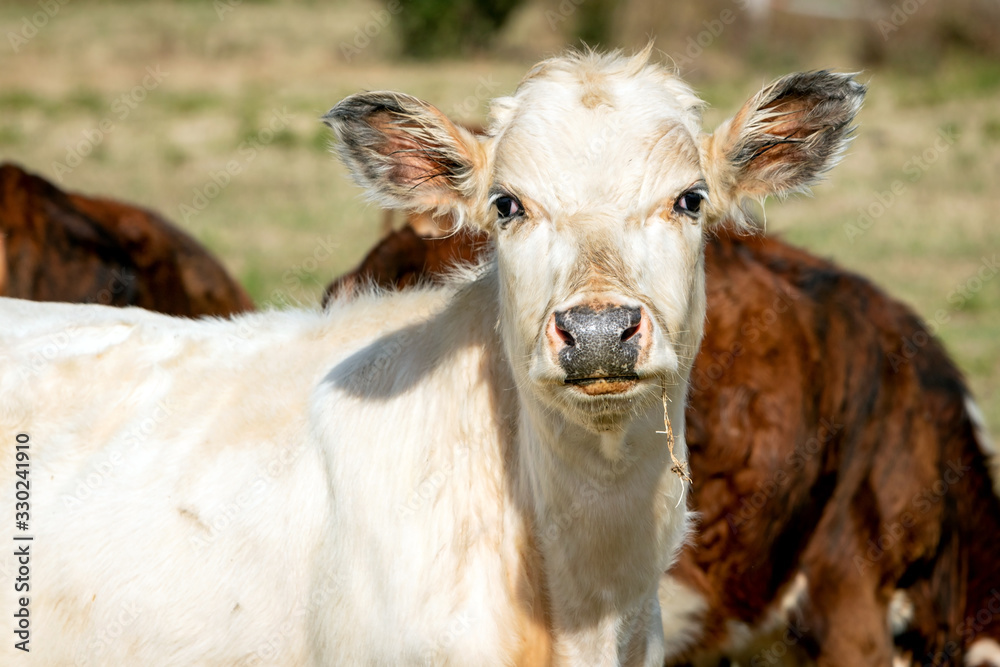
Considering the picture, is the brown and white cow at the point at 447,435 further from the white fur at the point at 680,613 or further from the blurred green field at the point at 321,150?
the blurred green field at the point at 321,150

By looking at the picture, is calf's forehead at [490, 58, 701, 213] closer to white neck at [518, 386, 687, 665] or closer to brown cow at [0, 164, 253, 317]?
white neck at [518, 386, 687, 665]

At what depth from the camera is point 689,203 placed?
3131 millimetres

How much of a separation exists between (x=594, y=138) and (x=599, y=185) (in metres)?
0.16

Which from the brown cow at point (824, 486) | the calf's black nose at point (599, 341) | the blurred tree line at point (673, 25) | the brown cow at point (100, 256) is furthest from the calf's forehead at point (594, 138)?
the blurred tree line at point (673, 25)

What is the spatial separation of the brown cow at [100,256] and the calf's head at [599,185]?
12.5 ft

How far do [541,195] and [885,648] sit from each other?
291cm

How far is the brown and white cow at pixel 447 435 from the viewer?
295 centimetres

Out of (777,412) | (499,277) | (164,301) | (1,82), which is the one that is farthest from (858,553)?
(1,82)

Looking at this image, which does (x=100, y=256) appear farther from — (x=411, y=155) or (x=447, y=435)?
(x=447, y=435)

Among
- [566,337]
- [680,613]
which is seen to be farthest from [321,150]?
[566,337]

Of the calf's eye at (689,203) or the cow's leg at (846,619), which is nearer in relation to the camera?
the calf's eye at (689,203)

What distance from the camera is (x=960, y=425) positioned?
510 centimetres

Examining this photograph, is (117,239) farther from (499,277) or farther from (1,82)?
(1,82)

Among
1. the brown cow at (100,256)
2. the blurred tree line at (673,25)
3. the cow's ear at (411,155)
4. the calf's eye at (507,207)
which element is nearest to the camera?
the calf's eye at (507,207)
